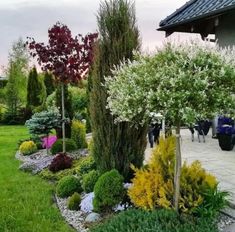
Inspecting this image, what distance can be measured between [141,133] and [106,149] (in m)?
0.55

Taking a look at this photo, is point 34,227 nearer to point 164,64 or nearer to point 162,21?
point 164,64

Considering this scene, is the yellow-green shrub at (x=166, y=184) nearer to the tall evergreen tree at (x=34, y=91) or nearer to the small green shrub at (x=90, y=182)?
the small green shrub at (x=90, y=182)

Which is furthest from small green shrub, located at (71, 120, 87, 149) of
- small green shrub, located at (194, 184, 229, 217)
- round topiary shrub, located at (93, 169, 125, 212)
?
small green shrub, located at (194, 184, 229, 217)

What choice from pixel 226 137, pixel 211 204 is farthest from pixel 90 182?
pixel 226 137

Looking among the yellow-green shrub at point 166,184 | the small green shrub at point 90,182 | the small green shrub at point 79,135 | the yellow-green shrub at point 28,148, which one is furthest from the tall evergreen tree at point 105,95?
the yellow-green shrub at point 28,148

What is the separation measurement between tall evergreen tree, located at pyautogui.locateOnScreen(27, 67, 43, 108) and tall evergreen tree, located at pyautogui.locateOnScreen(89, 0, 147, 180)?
17.1 metres

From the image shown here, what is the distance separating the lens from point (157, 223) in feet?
11.5

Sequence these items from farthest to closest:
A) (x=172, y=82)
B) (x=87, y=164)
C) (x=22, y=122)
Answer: (x=22, y=122)
(x=87, y=164)
(x=172, y=82)

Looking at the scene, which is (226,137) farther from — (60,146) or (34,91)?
(34,91)

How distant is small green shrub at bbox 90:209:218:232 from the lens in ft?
11.3

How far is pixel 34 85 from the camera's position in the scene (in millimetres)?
22484

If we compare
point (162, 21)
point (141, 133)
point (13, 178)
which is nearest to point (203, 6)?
point (162, 21)

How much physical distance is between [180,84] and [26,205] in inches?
126

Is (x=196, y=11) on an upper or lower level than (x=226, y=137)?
upper
